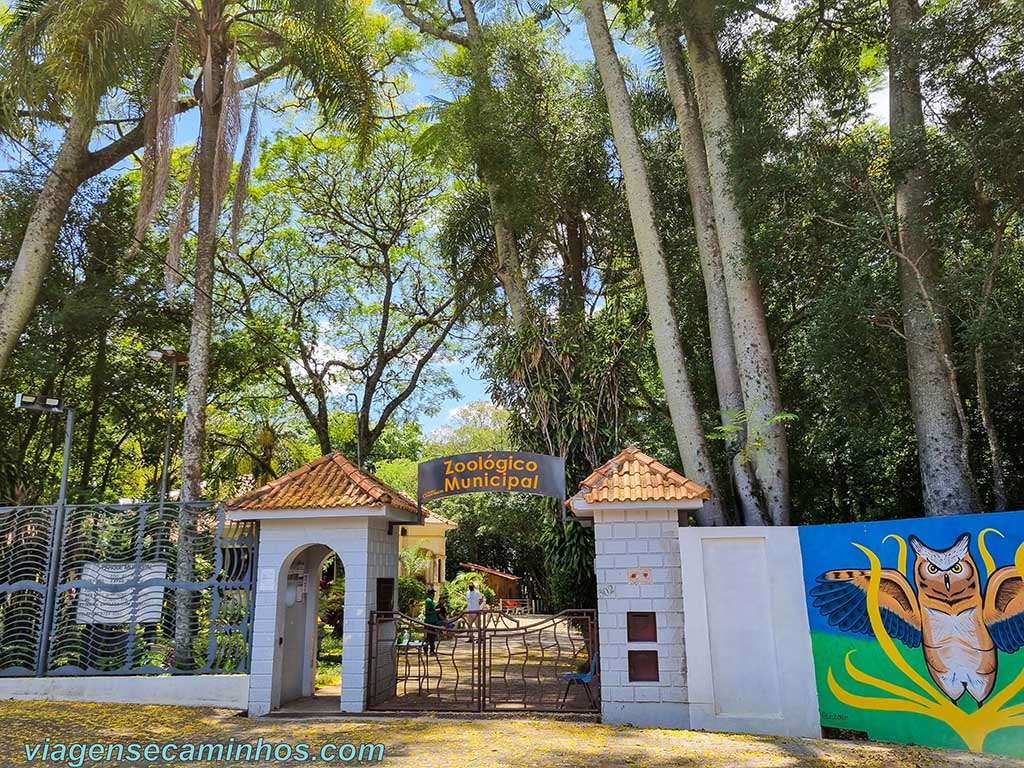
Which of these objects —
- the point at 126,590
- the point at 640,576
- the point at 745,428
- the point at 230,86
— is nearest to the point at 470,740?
the point at 640,576

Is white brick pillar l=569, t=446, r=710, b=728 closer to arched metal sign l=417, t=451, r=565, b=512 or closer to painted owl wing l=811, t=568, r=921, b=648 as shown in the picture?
arched metal sign l=417, t=451, r=565, b=512

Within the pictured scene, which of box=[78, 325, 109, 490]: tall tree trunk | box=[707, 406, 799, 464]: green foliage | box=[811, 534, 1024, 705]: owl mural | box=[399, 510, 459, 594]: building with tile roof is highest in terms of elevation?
box=[78, 325, 109, 490]: tall tree trunk

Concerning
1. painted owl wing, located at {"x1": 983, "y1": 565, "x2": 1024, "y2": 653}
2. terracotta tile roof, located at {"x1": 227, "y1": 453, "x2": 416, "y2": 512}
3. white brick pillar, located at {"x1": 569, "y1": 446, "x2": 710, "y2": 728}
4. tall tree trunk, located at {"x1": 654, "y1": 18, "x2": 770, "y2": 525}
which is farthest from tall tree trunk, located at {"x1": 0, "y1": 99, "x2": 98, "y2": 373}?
painted owl wing, located at {"x1": 983, "y1": 565, "x2": 1024, "y2": 653}

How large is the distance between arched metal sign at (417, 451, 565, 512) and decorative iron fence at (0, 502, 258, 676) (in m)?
2.53

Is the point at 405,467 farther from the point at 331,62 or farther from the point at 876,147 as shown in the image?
the point at 876,147

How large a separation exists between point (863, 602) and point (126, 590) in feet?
Answer: 30.4

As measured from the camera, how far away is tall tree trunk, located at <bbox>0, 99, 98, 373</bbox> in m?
11.6

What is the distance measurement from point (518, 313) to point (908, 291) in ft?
23.6

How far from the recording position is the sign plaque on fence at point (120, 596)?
9.09 metres

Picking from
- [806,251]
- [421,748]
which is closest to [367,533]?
[421,748]

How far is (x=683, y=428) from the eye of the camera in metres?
10.0

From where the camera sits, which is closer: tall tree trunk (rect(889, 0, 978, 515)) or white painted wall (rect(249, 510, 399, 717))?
tall tree trunk (rect(889, 0, 978, 515))

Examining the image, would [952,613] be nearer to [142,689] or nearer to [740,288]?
[740,288]

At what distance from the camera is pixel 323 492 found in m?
8.84
